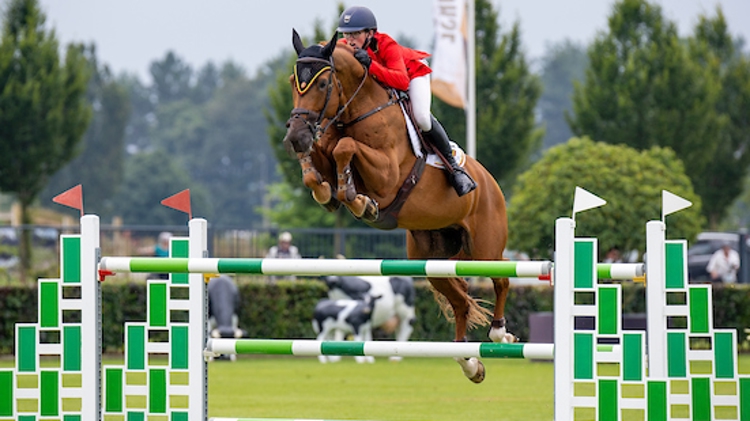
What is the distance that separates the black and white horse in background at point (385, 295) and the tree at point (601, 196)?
161 cm

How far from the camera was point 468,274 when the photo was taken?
4.49 m

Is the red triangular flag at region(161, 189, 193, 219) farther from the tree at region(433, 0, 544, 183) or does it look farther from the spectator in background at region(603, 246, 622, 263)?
the tree at region(433, 0, 544, 183)

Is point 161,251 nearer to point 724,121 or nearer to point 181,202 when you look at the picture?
point 181,202

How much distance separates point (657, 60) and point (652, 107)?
1047 millimetres

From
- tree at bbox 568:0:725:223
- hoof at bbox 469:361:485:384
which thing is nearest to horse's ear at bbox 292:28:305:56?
hoof at bbox 469:361:485:384

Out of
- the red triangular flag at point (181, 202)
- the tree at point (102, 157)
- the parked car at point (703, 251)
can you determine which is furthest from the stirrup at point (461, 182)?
the tree at point (102, 157)

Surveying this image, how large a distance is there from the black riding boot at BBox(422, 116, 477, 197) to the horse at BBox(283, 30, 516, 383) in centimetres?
7

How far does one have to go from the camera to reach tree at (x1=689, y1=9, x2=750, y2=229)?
23.4 m

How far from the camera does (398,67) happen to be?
5.88 meters

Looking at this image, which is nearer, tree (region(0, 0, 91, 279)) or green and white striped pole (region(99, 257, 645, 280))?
green and white striped pole (region(99, 257, 645, 280))

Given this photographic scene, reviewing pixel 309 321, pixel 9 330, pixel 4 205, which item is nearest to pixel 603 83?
pixel 309 321

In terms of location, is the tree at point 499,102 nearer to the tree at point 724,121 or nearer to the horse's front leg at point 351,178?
the tree at point 724,121

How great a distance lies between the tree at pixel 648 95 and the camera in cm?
2214

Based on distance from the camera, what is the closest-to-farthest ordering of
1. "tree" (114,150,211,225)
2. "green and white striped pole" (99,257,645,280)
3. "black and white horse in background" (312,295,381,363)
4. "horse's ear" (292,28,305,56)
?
1. "green and white striped pole" (99,257,645,280)
2. "horse's ear" (292,28,305,56)
3. "black and white horse in background" (312,295,381,363)
4. "tree" (114,150,211,225)
